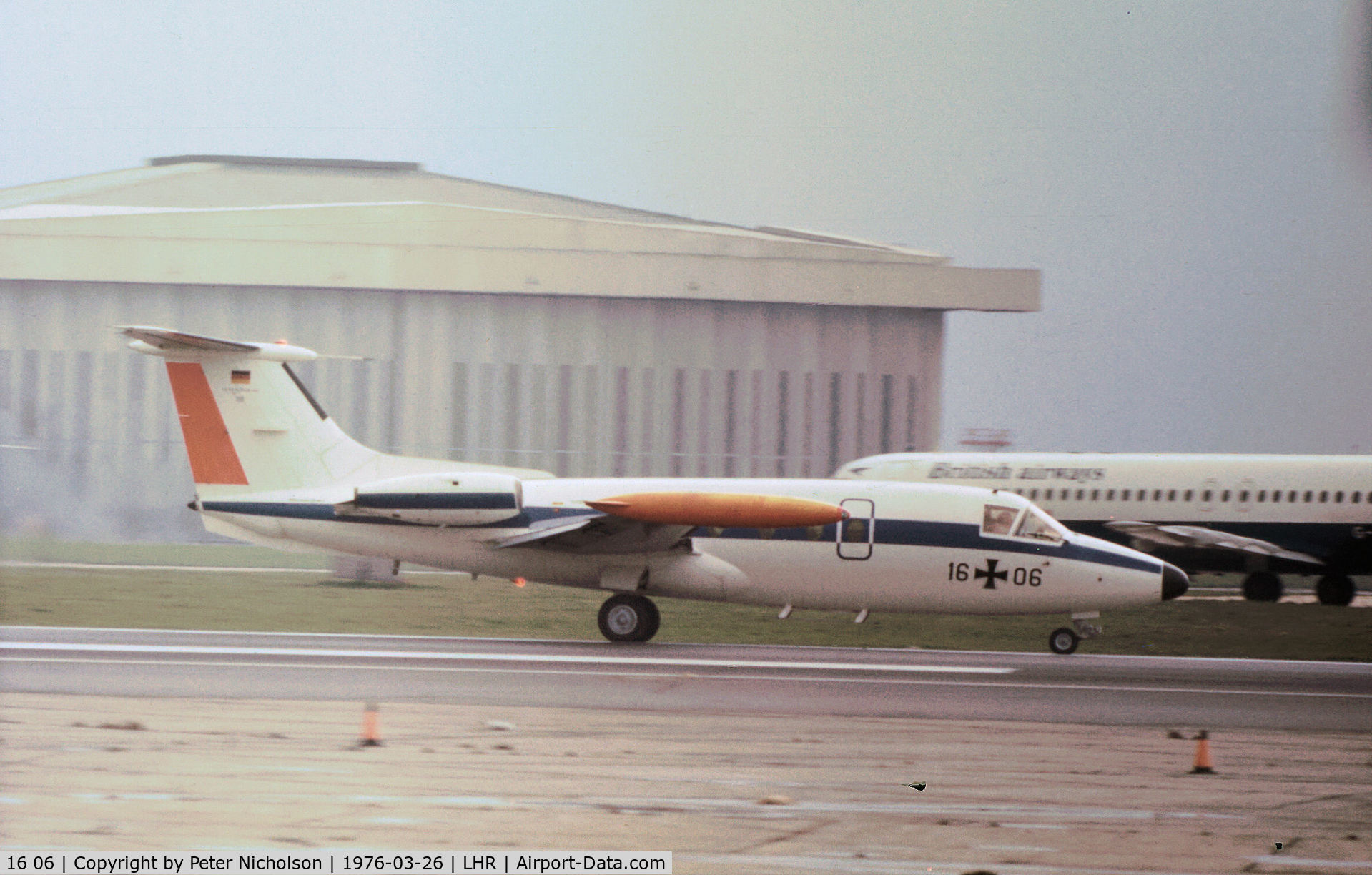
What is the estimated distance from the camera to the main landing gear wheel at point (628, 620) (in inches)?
585

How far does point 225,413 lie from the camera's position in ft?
48.6

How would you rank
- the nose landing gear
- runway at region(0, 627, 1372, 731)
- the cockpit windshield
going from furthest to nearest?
the nose landing gear
the cockpit windshield
runway at region(0, 627, 1372, 731)

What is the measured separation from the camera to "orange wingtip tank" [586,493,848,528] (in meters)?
13.8

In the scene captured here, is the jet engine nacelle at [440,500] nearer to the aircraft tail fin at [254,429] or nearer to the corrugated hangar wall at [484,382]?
the aircraft tail fin at [254,429]

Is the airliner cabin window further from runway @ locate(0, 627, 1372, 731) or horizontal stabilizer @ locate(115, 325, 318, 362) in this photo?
horizontal stabilizer @ locate(115, 325, 318, 362)

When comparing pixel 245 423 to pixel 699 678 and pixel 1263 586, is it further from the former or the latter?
pixel 1263 586

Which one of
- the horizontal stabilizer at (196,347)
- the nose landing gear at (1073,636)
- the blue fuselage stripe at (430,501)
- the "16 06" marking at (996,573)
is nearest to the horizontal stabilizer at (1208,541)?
the nose landing gear at (1073,636)

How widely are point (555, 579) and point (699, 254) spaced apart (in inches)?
174

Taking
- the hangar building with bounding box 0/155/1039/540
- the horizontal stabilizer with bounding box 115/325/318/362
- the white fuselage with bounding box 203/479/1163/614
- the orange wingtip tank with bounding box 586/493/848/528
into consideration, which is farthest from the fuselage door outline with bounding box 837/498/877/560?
the horizontal stabilizer with bounding box 115/325/318/362

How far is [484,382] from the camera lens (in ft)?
58.3

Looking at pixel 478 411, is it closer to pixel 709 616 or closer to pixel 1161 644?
pixel 709 616

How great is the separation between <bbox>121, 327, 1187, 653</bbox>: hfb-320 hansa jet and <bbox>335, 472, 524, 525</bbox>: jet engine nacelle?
0.7 inches

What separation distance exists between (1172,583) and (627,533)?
588 centimetres

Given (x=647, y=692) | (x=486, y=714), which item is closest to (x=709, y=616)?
(x=647, y=692)
